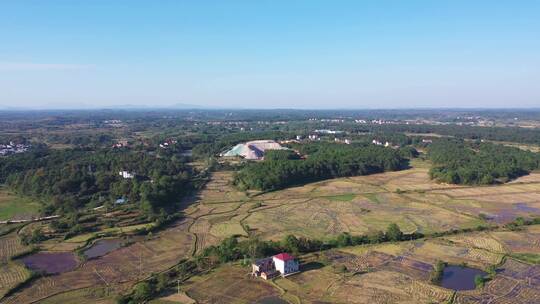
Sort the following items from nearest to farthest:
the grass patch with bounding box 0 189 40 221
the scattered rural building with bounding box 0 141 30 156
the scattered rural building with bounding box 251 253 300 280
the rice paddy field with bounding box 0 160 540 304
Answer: the rice paddy field with bounding box 0 160 540 304 < the scattered rural building with bounding box 251 253 300 280 < the grass patch with bounding box 0 189 40 221 < the scattered rural building with bounding box 0 141 30 156

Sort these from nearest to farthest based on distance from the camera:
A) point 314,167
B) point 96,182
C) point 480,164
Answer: point 96,182
point 314,167
point 480,164

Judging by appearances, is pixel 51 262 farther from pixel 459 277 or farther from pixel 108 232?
pixel 459 277

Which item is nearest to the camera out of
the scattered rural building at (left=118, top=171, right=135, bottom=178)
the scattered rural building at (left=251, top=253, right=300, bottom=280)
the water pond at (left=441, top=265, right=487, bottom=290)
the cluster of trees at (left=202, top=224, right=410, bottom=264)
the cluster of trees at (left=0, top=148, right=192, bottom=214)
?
the water pond at (left=441, top=265, right=487, bottom=290)

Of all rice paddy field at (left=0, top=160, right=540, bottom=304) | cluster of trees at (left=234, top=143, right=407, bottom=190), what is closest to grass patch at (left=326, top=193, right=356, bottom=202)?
rice paddy field at (left=0, top=160, right=540, bottom=304)

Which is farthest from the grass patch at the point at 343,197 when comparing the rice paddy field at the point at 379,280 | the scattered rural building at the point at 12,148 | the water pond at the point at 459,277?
the scattered rural building at the point at 12,148

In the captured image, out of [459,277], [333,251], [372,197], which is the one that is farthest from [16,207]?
[459,277]

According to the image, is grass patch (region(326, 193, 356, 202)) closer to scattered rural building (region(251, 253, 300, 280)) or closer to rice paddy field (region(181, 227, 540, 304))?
rice paddy field (region(181, 227, 540, 304))

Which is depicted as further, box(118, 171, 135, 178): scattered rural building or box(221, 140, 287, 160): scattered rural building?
box(221, 140, 287, 160): scattered rural building

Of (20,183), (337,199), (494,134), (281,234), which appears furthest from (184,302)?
(494,134)
